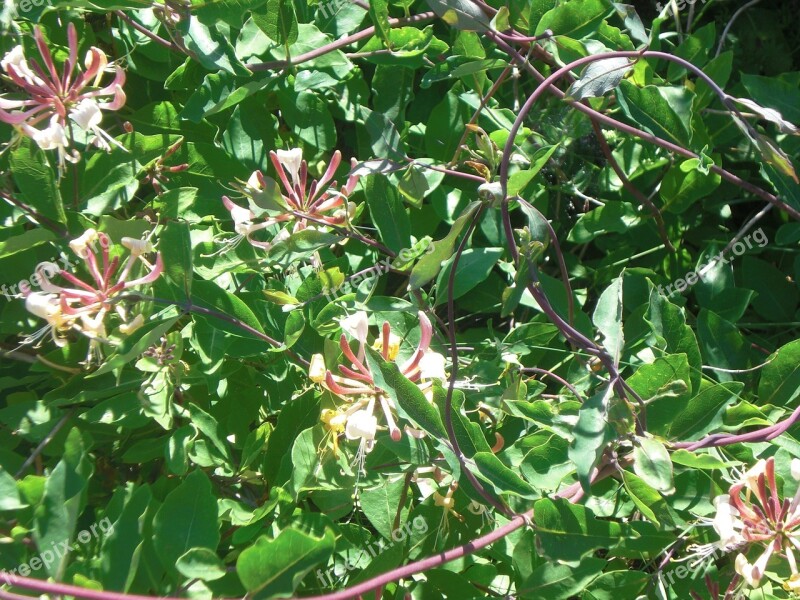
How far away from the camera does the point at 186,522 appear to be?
3.01 feet

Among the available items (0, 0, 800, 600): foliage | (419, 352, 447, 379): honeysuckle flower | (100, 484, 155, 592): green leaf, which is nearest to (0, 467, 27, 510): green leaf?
(0, 0, 800, 600): foliage

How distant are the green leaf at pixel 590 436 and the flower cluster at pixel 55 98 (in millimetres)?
788

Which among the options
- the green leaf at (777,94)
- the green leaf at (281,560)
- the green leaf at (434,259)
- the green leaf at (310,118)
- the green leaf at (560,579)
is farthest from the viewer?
the green leaf at (777,94)

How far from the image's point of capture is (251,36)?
1208 mm

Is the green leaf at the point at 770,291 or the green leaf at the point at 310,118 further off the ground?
the green leaf at the point at 310,118

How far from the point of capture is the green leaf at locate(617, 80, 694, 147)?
49.9 inches

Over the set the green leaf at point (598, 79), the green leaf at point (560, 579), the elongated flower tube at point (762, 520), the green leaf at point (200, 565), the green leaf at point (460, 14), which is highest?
the green leaf at point (460, 14)

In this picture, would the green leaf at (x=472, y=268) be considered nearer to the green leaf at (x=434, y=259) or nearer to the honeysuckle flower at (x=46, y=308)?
the green leaf at (x=434, y=259)

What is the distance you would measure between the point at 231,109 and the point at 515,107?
1.77ft

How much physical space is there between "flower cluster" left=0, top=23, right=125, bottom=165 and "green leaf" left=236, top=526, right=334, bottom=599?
0.67m

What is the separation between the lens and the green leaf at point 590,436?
81 cm

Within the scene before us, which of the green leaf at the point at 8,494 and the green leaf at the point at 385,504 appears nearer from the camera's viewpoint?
the green leaf at the point at 8,494

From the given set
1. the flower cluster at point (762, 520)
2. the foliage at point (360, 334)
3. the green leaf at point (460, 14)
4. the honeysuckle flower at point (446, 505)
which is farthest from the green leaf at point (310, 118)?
the flower cluster at point (762, 520)

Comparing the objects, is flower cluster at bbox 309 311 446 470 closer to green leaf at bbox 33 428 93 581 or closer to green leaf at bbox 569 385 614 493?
green leaf at bbox 569 385 614 493
